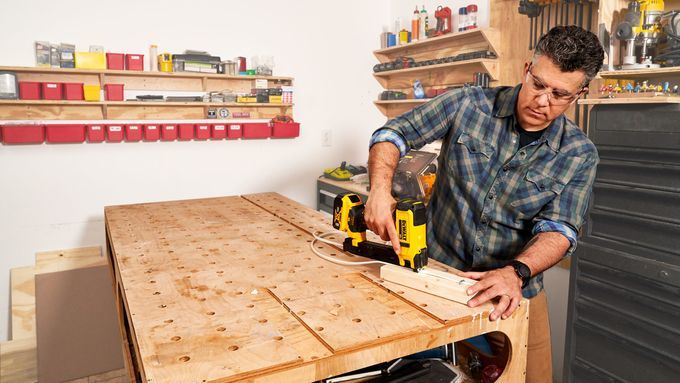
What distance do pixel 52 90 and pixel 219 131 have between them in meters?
0.99

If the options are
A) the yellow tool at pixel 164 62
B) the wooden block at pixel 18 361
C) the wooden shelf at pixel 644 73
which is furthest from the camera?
the yellow tool at pixel 164 62

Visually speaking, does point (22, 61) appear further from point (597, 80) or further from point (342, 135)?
point (597, 80)

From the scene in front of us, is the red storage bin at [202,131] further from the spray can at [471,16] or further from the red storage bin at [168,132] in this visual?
the spray can at [471,16]

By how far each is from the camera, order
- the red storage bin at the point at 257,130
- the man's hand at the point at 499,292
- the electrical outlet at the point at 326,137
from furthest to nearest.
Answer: the electrical outlet at the point at 326,137 < the red storage bin at the point at 257,130 < the man's hand at the point at 499,292

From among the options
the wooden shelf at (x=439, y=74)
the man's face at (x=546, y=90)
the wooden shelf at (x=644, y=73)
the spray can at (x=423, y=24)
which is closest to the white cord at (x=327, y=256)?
the man's face at (x=546, y=90)

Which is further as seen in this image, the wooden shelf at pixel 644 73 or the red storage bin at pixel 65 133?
the red storage bin at pixel 65 133

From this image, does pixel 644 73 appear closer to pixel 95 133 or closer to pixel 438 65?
pixel 438 65

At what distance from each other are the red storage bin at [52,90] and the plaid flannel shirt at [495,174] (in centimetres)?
221

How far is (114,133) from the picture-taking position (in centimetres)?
302

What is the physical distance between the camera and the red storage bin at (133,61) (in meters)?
3.00

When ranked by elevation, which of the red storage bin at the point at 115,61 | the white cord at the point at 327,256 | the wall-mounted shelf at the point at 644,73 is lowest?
the white cord at the point at 327,256

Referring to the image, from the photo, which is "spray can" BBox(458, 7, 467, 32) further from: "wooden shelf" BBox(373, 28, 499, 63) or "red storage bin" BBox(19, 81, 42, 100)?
"red storage bin" BBox(19, 81, 42, 100)

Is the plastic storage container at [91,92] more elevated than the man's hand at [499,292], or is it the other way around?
the plastic storage container at [91,92]

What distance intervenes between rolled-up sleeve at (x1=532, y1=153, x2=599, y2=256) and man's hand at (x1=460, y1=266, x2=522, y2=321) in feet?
0.97
